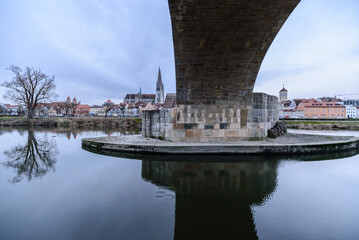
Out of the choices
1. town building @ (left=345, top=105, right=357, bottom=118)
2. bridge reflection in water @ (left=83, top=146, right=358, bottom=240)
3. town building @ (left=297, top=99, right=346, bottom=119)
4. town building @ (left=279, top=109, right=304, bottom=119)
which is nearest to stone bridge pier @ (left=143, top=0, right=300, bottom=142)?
bridge reflection in water @ (left=83, top=146, right=358, bottom=240)

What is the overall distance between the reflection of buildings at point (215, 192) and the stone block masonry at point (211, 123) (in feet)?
9.71

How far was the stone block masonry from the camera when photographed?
944 centimetres

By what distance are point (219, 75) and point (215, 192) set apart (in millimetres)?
6241

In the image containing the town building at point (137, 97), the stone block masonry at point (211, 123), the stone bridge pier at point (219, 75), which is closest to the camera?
the stone bridge pier at point (219, 75)

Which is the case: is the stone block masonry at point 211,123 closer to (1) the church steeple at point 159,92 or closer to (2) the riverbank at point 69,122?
(2) the riverbank at point 69,122

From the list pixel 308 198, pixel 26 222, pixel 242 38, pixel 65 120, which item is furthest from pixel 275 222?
pixel 65 120

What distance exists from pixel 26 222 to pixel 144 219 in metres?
1.72

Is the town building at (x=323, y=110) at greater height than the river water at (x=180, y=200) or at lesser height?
greater

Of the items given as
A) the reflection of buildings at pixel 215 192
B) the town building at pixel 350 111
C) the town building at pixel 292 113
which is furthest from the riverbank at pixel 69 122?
the town building at pixel 350 111

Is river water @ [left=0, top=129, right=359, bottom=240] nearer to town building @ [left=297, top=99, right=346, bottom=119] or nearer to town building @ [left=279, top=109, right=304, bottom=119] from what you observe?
town building @ [left=297, top=99, right=346, bottom=119]

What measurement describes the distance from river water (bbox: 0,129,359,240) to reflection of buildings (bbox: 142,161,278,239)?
15 mm

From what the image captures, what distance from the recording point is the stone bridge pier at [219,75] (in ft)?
20.9

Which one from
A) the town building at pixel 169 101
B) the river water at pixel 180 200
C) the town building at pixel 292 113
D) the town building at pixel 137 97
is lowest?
the river water at pixel 180 200

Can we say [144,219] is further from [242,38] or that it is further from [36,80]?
[36,80]
